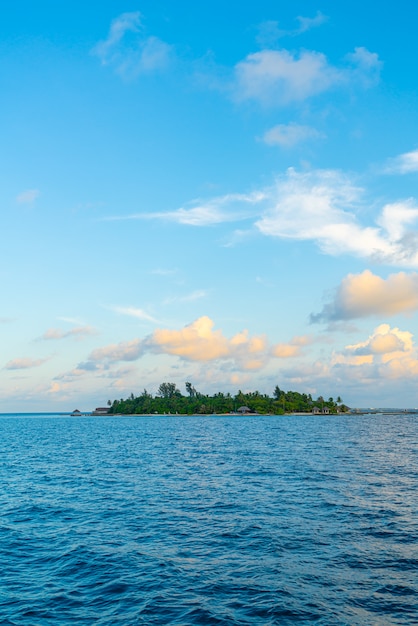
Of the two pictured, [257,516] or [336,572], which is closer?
[336,572]

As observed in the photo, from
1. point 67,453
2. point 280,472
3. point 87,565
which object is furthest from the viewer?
point 67,453

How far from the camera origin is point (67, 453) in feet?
323

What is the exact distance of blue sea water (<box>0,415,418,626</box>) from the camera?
69.0 feet

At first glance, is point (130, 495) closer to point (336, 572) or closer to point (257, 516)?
point (257, 516)

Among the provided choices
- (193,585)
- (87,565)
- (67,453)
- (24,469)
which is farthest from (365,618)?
(67,453)

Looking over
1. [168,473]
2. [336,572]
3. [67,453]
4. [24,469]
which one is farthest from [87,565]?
[67,453]

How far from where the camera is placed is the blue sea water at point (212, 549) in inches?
828

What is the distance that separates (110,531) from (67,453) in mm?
69461

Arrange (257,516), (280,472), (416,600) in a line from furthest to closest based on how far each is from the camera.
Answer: (280,472), (257,516), (416,600)

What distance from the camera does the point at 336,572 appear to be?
987 inches

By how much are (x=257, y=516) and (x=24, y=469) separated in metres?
48.1

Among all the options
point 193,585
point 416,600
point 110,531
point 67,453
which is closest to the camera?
point 416,600

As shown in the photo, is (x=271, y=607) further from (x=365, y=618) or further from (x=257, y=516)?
(x=257, y=516)

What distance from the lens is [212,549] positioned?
1155 inches
